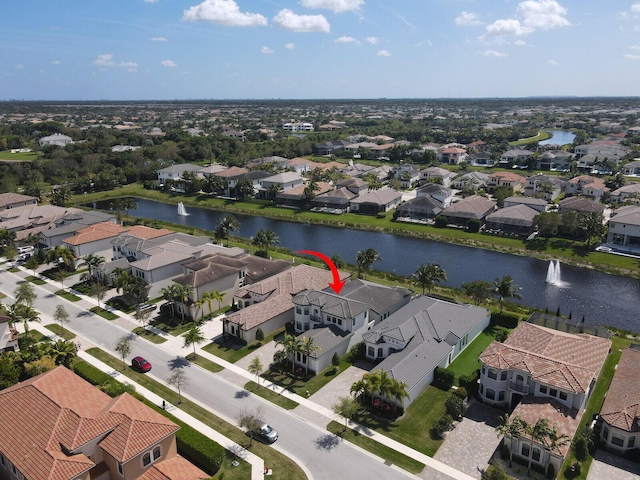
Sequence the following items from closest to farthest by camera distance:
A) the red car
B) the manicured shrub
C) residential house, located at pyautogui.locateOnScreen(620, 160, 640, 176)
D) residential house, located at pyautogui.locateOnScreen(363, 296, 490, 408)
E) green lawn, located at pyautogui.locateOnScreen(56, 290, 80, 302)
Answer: residential house, located at pyautogui.locateOnScreen(363, 296, 490, 408) → the manicured shrub → the red car → green lawn, located at pyautogui.locateOnScreen(56, 290, 80, 302) → residential house, located at pyautogui.locateOnScreen(620, 160, 640, 176)

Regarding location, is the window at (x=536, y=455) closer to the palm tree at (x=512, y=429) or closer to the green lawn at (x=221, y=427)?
the palm tree at (x=512, y=429)

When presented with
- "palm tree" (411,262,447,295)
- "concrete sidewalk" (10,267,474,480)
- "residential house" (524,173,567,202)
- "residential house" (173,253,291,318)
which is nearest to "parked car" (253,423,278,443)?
"concrete sidewalk" (10,267,474,480)

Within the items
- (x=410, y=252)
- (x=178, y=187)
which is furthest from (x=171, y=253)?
(x=178, y=187)

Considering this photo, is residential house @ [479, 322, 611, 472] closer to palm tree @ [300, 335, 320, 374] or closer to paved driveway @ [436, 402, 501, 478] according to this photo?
paved driveway @ [436, 402, 501, 478]

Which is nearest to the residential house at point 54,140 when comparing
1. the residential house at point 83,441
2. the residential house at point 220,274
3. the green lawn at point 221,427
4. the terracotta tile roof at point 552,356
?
the residential house at point 220,274

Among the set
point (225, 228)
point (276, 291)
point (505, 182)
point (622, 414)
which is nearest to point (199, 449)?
point (276, 291)
